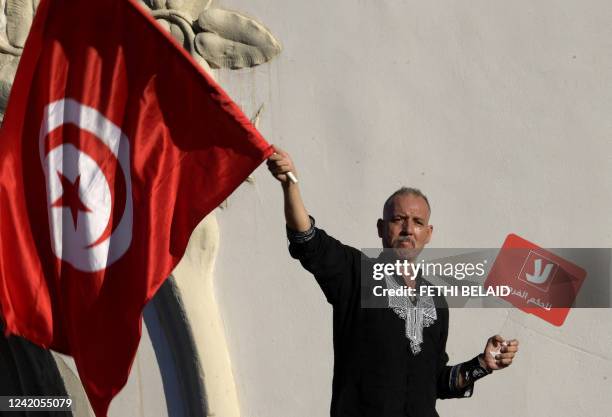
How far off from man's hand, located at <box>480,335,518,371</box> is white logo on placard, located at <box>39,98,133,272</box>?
1.03 meters

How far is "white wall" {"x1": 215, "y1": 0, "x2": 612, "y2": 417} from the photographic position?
6.36 meters

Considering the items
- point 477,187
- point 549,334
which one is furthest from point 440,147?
point 549,334

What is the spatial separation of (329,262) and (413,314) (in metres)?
0.27

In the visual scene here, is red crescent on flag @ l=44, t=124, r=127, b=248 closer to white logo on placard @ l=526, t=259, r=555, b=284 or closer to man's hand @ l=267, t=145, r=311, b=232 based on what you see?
man's hand @ l=267, t=145, r=311, b=232

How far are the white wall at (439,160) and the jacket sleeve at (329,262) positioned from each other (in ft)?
4.72

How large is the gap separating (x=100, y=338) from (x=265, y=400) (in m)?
1.13

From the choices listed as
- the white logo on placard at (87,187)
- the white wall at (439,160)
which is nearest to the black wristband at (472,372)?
the white logo on placard at (87,187)

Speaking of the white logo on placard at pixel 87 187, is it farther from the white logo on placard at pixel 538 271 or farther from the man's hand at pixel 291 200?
the white logo on placard at pixel 538 271

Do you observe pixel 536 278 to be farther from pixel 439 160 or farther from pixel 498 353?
pixel 498 353

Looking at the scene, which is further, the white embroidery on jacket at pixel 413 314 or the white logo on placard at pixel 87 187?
the white logo on placard at pixel 87 187

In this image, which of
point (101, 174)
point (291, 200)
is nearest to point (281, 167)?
point (291, 200)

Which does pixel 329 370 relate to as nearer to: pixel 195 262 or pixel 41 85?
pixel 195 262

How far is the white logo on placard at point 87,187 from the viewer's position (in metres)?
5.54

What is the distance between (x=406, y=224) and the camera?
16.5 ft
